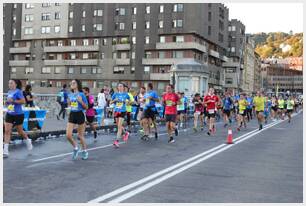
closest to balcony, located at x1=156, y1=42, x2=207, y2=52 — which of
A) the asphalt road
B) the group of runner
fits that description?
the group of runner

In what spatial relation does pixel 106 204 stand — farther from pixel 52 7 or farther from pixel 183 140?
pixel 52 7

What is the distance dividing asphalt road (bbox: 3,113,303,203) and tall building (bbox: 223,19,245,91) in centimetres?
8469

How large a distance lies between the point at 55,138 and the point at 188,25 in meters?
56.6

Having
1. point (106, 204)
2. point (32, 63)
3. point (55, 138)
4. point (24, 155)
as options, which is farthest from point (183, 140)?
point (32, 63)

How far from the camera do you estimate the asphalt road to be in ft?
21.2

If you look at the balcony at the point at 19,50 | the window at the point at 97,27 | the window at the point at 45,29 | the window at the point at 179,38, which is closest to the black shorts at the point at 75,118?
the window at the point at 179,38

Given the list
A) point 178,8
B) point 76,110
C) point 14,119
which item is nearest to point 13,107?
point 14,119

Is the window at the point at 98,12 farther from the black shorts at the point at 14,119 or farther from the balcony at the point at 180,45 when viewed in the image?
the black shorts at the point at 14,119

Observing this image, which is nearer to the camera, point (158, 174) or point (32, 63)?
point (158, 174)

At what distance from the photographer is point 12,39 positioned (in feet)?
267

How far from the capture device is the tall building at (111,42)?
6994 cm

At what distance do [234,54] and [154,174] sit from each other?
93368 millimetres

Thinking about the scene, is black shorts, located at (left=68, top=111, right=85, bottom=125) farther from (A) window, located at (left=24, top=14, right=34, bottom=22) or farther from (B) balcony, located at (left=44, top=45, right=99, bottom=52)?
(A) window, located at (left=24, top=14, right=34, bottom=22)

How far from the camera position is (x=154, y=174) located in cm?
818
